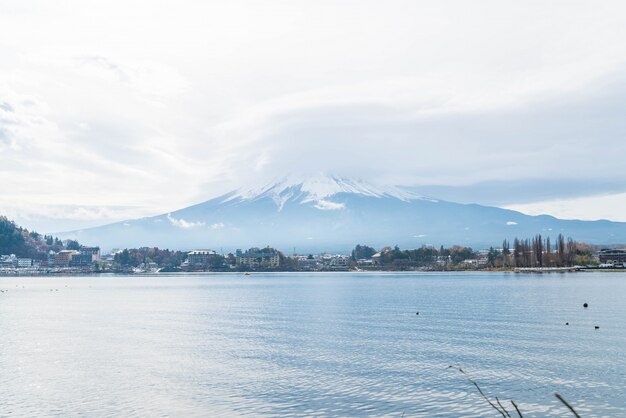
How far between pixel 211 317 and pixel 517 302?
3874cm

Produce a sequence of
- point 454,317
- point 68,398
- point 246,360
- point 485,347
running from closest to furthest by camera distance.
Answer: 1. point 68,398
2. point 246,360
3. point 485,347
4. point 454,317

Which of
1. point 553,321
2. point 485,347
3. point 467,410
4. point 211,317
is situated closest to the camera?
point 467,410

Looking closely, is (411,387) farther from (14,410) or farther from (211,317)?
(211,317)

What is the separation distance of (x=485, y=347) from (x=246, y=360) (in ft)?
53.0

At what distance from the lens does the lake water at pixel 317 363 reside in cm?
2825

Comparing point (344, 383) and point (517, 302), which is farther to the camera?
point (517, 302)

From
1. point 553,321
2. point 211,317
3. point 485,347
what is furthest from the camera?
point 211,317

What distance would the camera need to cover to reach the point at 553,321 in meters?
58.8

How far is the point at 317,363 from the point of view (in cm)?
3816

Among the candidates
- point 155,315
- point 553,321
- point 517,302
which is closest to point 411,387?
point 553,321

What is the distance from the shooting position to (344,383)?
32.1m

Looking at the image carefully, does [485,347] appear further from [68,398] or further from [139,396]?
[68,398]

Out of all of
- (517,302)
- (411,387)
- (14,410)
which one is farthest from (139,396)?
(517,302)

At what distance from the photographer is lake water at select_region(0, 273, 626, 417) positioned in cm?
2825
